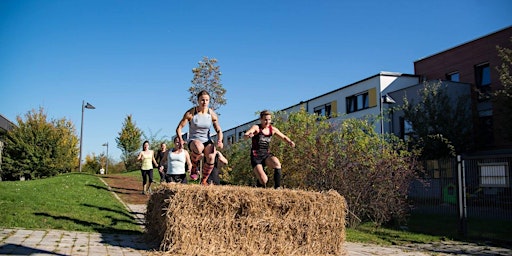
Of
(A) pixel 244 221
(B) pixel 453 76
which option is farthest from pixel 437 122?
(A) pixel 244 221

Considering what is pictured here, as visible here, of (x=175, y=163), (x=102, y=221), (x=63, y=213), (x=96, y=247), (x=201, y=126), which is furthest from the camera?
(x=175, y=163)

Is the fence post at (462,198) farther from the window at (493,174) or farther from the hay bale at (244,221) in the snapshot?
the hay bale at (244,221)

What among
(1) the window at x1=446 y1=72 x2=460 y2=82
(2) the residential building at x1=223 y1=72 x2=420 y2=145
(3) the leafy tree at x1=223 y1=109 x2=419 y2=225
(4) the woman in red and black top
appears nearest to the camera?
(4) the woman in red and black top

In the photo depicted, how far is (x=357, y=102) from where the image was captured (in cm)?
2888

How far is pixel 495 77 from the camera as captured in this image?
23844 millimetres

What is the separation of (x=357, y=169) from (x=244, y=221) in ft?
18.5

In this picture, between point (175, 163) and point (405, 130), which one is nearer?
point (175, 163)

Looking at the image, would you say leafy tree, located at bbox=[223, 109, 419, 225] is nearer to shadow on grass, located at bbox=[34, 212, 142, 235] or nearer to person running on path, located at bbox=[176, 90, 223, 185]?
person running on path, located at bbox=[176, 90, 223, 185]

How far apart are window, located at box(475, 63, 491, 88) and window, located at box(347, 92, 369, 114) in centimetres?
693

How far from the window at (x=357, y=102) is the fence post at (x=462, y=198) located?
17847 millimetres

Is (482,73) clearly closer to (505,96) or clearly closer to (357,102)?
(505,96)

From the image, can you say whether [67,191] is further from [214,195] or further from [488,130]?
[488,130]

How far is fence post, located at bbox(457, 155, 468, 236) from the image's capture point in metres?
9.90

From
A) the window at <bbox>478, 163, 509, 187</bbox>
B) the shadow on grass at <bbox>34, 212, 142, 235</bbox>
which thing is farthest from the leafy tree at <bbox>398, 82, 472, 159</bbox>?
the shadow on grass at <bbox>34, 212, 142, 235</bbox>
